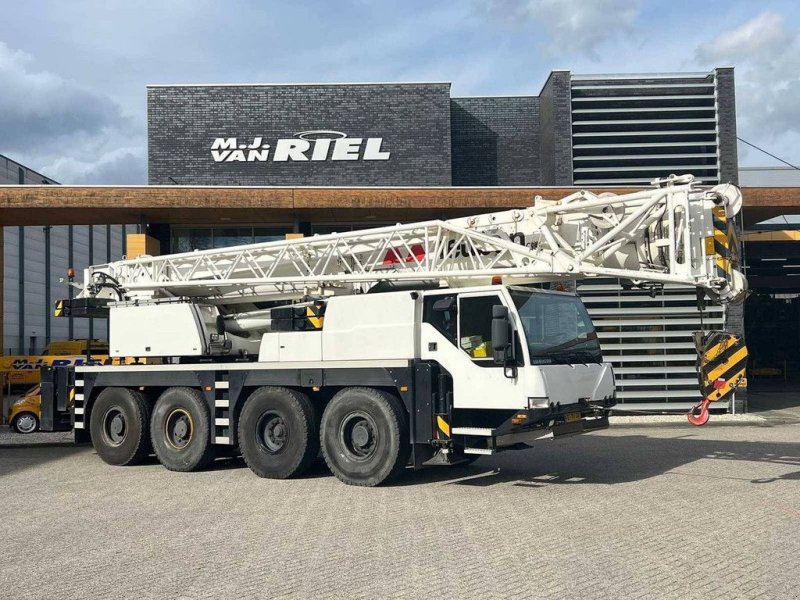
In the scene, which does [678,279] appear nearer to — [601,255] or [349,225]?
[601,255]

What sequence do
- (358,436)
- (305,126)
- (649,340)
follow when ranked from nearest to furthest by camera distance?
(358,436)
(649,340)
(305,126)

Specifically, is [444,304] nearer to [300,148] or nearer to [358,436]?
[358,436]

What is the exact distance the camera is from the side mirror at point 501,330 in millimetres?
9641

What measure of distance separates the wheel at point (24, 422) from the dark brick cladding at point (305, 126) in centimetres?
702

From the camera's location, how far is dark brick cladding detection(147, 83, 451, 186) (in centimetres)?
2155

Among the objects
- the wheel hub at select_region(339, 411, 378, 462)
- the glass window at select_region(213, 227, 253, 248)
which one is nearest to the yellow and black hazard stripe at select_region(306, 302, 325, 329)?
the wheel hub at select_region(339, 411, 378, 462)

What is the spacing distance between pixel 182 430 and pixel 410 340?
426 centimetres

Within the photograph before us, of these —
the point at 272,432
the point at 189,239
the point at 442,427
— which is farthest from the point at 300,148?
the point at 442,427

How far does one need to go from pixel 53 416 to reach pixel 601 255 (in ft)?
31.4

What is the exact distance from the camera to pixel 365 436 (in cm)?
1067

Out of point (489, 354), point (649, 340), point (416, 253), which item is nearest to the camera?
point (489, 354)

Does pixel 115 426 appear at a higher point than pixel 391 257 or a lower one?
lower

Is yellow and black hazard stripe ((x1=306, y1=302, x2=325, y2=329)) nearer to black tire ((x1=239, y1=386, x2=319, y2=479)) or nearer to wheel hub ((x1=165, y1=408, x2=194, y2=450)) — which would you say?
black tire ((x1=239, y1=386, x2=319, y2=479))

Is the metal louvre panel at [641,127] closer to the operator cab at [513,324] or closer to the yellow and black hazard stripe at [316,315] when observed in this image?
the operator cab at [513,324]
